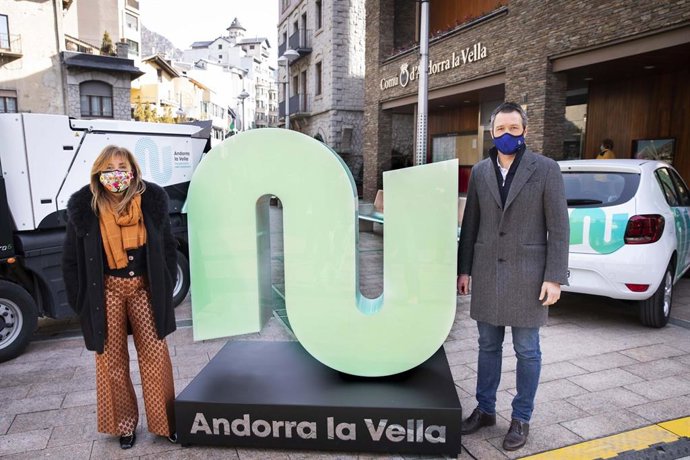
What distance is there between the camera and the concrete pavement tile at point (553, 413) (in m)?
3.40

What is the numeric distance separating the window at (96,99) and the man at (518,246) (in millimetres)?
31010

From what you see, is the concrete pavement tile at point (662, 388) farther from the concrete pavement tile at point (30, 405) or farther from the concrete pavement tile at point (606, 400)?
the concrete pavement tile at point (30, 405)

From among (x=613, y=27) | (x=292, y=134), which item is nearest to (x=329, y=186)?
(x=292, y=134)

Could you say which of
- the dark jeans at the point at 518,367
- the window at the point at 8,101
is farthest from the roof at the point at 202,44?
the dark jeans at the point at 518,367

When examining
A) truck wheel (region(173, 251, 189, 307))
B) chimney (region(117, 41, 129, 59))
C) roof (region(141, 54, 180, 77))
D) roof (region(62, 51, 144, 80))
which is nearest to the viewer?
truck wheel (region(173, 251, 189, 307))

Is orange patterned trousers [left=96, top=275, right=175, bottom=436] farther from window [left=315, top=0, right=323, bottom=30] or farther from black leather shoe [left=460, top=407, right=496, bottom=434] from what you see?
window [left=315, top=0, right=323, bottom=30]

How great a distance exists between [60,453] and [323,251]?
2.02 m

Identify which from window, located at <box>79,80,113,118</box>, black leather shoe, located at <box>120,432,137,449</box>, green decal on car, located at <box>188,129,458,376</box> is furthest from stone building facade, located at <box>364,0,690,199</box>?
window, located at <box>79,80,113,118</box>

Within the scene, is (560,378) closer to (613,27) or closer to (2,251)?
(2,251)

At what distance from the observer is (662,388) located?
3928 mm

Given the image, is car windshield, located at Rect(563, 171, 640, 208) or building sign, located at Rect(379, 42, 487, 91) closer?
car windshield, located at Rect(563, 171, 640, 208)

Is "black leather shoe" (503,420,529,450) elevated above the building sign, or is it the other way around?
the building sign

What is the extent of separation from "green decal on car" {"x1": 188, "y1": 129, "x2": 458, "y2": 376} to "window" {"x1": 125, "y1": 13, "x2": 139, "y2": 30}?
49.4 metres

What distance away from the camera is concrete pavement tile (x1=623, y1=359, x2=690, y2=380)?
4.20 metres
